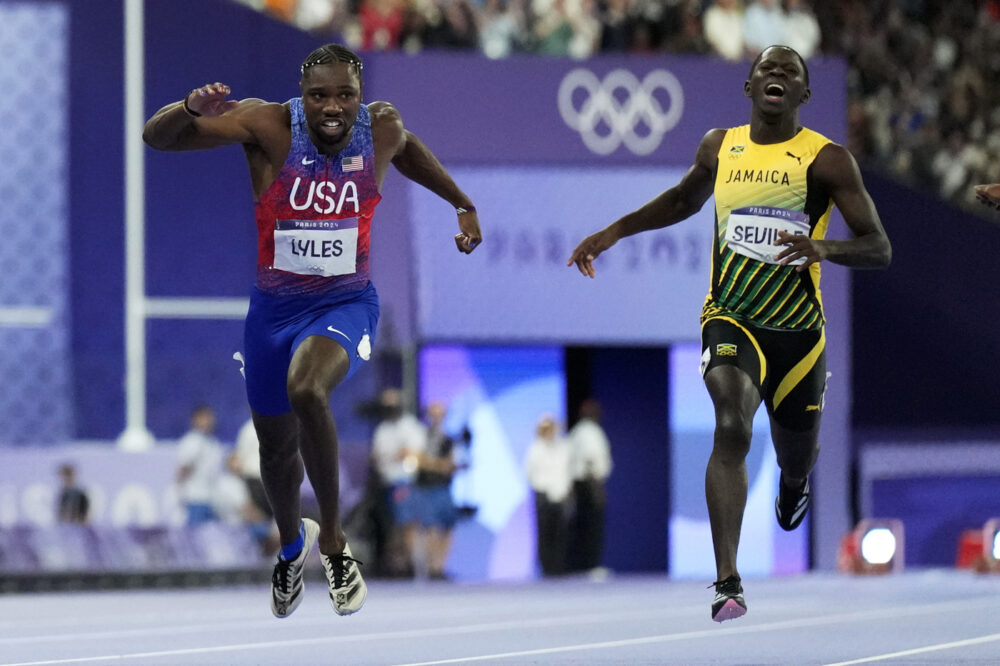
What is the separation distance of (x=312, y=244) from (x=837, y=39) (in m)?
14.7

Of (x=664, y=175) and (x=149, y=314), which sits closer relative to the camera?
(x=149, y=314)

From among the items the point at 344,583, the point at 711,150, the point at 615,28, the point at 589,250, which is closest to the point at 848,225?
the point at 711,150

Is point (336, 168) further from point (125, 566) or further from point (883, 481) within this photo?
point (883, 481)

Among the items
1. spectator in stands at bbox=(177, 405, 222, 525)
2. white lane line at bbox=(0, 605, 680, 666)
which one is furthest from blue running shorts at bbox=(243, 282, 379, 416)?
spectator in stands at bbox=(177, 405, 222, 525)

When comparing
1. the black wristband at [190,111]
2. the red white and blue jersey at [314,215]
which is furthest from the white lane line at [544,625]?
the black wristband at [190,111]

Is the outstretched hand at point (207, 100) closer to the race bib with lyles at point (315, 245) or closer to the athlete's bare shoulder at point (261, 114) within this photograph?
the athlete's bare shoulder at point (261, 114)

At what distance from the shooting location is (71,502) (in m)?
15.5

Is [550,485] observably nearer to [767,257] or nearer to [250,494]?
[250,494]

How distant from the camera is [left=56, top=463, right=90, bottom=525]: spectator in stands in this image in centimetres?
1548

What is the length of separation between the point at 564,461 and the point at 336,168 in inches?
444

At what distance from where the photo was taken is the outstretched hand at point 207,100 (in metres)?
6.48

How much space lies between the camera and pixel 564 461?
58.9 feet

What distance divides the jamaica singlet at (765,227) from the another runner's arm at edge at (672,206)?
13 centimetres

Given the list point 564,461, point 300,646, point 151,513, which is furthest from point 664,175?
point 300,646
